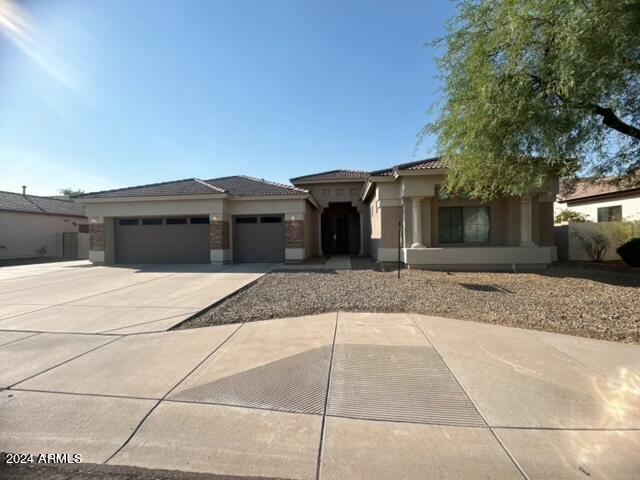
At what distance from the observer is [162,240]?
15133 millimetres

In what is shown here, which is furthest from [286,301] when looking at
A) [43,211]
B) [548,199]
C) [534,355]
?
[43,211]

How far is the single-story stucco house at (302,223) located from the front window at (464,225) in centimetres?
4

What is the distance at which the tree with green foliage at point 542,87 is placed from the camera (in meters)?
5.20

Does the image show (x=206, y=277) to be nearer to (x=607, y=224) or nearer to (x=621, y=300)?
(x=621, y=300)

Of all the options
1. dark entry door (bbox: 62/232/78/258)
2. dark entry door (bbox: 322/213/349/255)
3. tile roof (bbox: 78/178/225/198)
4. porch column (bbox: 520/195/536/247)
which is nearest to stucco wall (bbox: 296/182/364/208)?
dark entry door (bbox: 322/213/349/255)

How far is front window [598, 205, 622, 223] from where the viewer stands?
16.5 m

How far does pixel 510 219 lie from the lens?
12.2m

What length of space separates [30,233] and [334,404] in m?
27.7

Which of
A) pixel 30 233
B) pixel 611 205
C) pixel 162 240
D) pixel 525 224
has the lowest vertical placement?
pixel 162 240

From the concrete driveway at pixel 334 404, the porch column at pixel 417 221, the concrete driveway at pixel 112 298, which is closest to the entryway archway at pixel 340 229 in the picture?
the porch column at pixel 417 221

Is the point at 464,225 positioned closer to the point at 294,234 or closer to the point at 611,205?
the point at 294,234

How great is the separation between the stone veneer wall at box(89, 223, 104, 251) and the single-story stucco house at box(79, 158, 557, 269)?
0.15 ft

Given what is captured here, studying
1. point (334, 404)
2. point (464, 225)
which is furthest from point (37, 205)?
point (334, 404)

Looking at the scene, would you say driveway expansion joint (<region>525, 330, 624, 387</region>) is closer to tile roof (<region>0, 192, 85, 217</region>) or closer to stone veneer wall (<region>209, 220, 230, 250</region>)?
stone veneer wall (<region>209, 220, 230, 250</region>)
